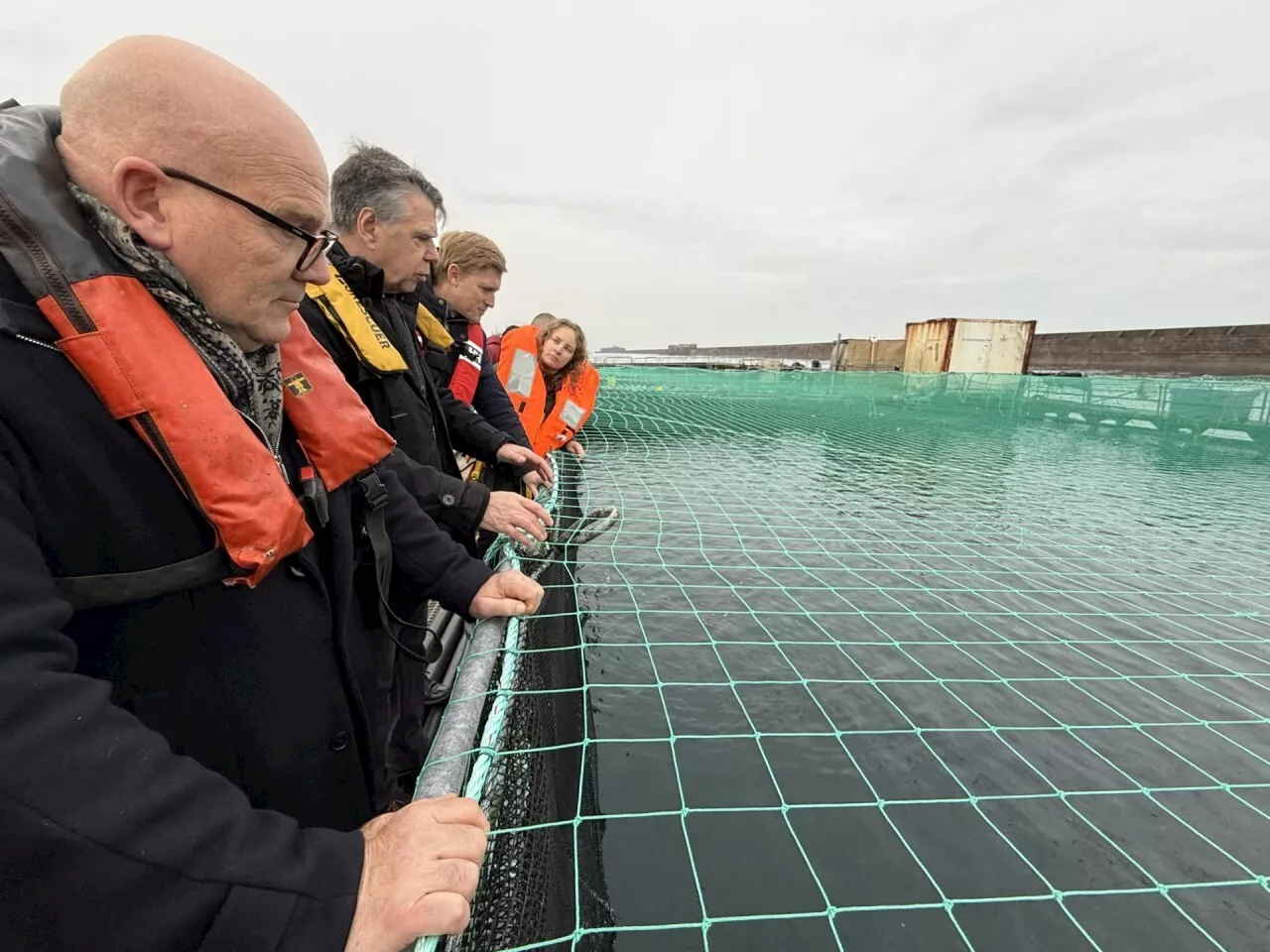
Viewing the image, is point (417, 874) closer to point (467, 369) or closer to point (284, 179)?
point (284, 179)

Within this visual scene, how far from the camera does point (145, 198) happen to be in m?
0.65

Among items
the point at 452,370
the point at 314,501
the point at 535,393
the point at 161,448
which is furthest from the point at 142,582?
the point at 535,393

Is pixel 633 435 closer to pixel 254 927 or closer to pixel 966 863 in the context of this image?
pixel 966 863

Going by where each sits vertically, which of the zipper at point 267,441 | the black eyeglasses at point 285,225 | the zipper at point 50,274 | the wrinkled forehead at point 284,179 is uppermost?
the wrinkled forehead at point 284,179

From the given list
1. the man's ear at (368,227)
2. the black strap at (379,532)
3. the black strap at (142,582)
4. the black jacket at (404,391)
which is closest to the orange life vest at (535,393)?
the black jacket at (404,391)

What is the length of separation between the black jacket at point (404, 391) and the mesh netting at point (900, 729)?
22.6 inches

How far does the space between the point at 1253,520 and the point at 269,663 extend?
729 cm

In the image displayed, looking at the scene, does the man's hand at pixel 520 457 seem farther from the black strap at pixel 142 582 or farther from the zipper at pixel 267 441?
the black strap at pixel 142 582

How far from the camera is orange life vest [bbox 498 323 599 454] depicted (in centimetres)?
385

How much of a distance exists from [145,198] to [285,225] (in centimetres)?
13

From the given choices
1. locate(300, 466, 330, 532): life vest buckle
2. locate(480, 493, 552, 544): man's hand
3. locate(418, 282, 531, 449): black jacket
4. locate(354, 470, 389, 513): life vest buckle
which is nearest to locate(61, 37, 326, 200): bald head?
locate(300, 466, 330, 532): life vest buckle

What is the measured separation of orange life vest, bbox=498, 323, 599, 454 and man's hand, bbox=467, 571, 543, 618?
250 cm

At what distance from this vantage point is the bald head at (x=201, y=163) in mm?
632

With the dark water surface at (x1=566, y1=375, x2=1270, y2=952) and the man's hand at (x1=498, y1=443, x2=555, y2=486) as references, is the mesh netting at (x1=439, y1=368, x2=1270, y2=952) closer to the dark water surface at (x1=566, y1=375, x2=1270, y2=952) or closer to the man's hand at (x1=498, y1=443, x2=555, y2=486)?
the dark water surface at (x1=566, y1=375, x2=1270, y2=952)
